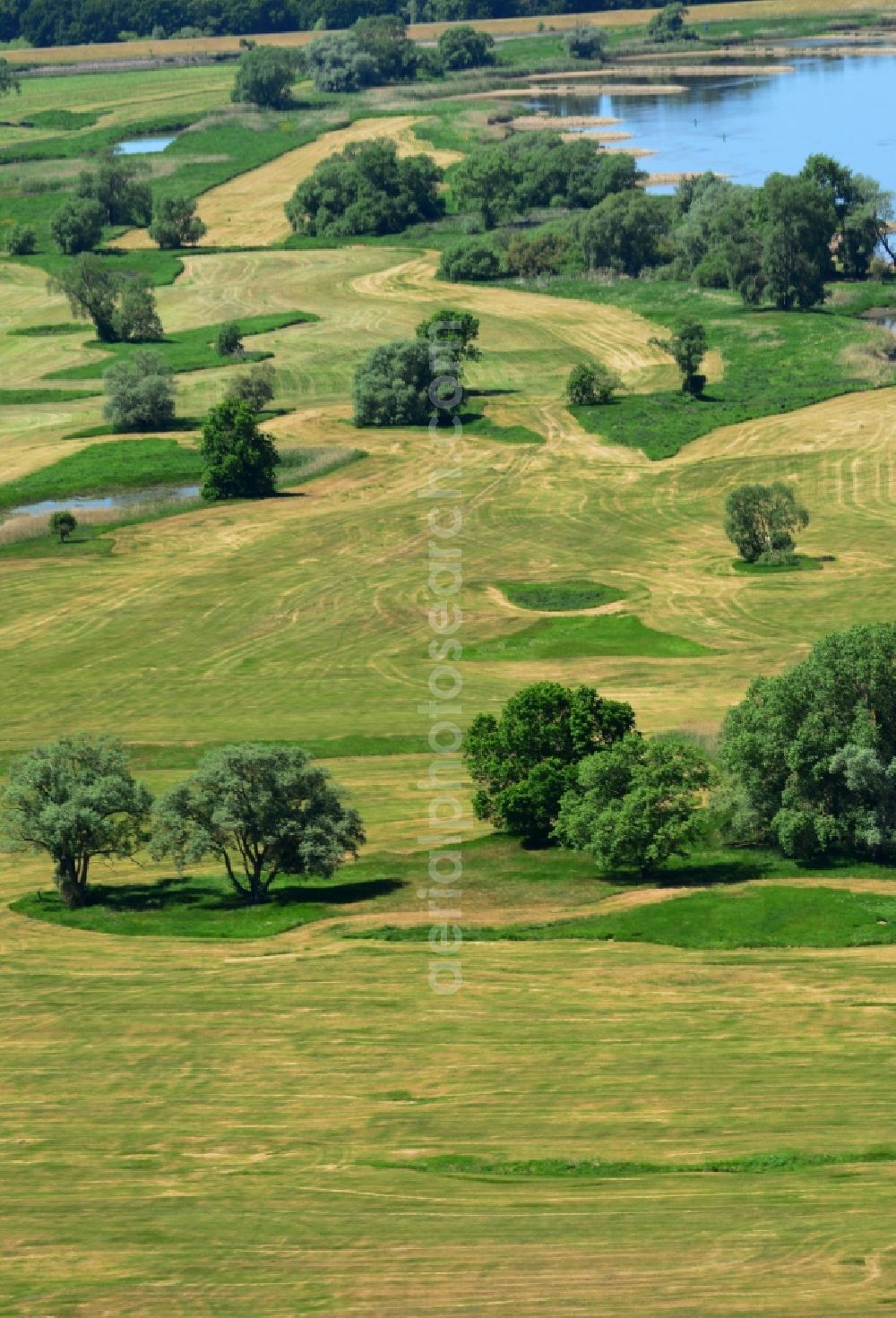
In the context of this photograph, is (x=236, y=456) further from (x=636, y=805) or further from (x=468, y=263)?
(x=636, y=805)

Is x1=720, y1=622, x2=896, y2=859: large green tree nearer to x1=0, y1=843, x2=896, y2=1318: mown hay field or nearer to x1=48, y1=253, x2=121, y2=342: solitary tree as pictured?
x1=0, y1=843, x2=896, y2=1318: mown hay field

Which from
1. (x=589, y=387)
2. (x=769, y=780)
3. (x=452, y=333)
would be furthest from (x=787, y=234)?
(x=769, y=780)

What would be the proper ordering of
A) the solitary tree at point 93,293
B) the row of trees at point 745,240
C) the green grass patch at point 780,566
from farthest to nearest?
the solitary tree at point 93,293 → the row of trees at point 745,240 → the green grass patch at point 780,566

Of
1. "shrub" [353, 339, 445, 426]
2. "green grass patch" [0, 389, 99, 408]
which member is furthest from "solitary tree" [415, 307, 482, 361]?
"green grass patch" [0, 389, 99, 408]

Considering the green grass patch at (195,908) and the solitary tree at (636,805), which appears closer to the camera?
the green grass patch at (195,908)

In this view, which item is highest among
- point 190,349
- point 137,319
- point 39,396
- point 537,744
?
point 137,319

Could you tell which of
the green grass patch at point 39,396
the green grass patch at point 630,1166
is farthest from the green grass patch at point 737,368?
the green grass patch at point 630,1166

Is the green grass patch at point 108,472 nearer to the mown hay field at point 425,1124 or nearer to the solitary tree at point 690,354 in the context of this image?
the solitary tree at point 690,354
